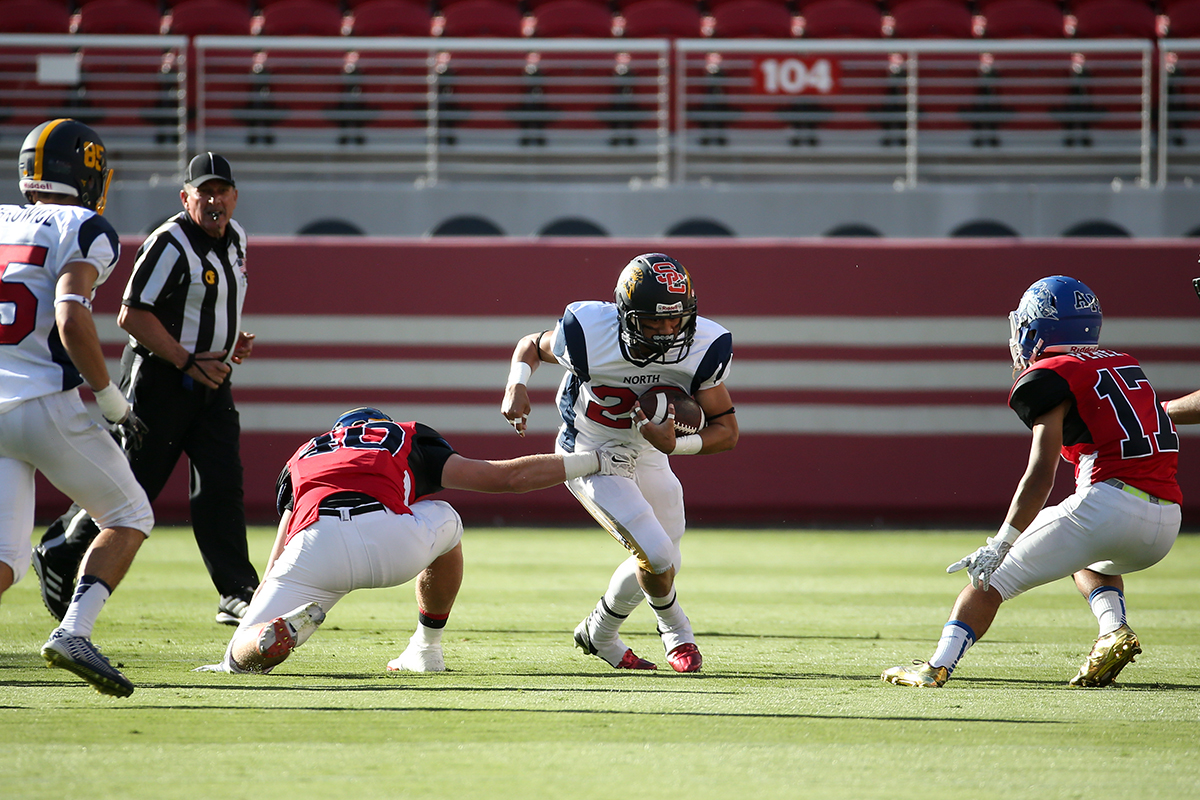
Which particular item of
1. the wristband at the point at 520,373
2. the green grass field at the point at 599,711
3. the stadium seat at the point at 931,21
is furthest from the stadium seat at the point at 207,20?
the wristband at the point at 520,373

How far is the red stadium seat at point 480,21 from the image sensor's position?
14555 millimetres

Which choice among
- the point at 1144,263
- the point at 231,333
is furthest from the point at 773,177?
the point at 231,333

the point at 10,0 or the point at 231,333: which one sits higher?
the point at 10,0

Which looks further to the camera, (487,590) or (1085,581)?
(487,590)

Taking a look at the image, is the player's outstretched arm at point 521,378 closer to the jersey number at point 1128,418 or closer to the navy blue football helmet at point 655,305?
the navy blue football helmet at point 655,305

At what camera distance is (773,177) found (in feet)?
42.0

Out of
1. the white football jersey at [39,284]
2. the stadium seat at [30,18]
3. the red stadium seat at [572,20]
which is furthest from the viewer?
the red stadium seat at [572,20]

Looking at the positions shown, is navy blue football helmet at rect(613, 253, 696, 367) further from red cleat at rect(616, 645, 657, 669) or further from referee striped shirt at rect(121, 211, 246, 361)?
referee striped shirt at rect(121, 211, 246, 361)

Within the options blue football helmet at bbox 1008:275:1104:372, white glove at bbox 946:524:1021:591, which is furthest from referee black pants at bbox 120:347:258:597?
blue football helmet at bbox 1008:275:1104:372

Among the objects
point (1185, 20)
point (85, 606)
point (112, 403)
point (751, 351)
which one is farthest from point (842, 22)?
point (85, 606)

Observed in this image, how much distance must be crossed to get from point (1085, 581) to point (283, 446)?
272 inches

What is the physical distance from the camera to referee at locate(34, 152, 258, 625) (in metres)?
5.96

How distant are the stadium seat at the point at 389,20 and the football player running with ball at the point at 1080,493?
11.0 metres

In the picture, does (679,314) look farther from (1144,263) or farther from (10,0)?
(10,0)
